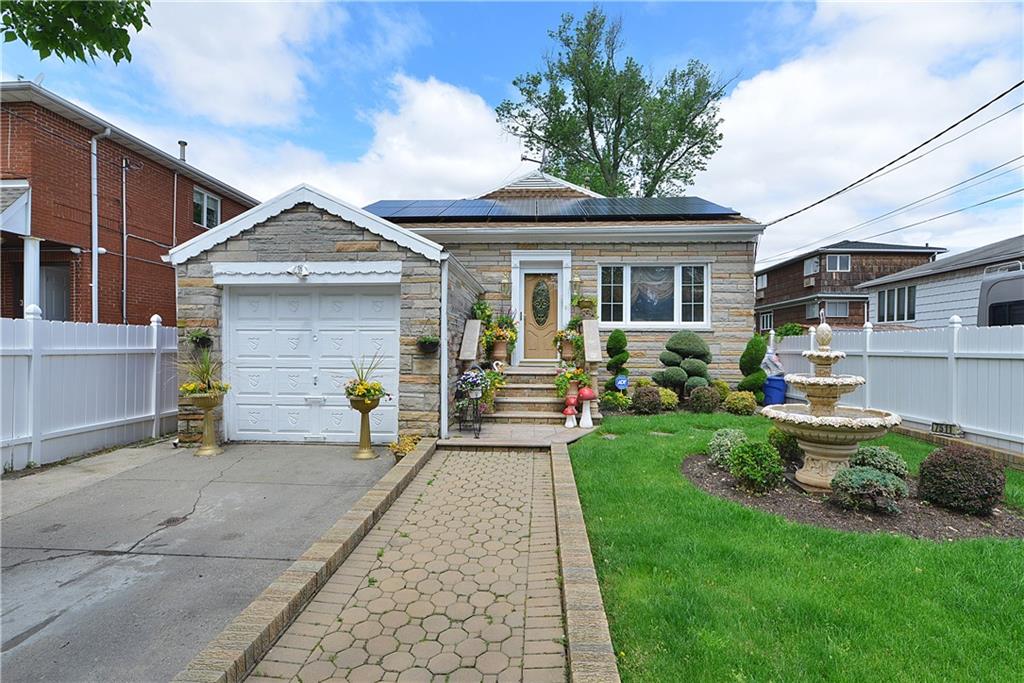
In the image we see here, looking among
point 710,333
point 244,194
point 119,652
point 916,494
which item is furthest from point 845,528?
point 244,194

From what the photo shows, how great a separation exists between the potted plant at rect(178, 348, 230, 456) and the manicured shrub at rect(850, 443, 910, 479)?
763 centimetres

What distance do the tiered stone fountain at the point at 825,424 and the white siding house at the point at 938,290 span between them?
421 inches

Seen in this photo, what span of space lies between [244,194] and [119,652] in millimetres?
16691

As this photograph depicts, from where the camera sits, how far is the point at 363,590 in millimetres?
3125

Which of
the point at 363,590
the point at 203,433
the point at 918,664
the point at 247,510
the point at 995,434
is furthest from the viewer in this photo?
the point at 203,433

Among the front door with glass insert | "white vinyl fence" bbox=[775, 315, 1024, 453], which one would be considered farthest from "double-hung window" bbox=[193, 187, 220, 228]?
"white vinyl fence" bbox=[775, 315, 1024, 453]

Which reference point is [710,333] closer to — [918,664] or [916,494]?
[916,494]

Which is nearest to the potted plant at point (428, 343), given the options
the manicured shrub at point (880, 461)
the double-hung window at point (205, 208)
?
the manicured shrub at point (880, 461)

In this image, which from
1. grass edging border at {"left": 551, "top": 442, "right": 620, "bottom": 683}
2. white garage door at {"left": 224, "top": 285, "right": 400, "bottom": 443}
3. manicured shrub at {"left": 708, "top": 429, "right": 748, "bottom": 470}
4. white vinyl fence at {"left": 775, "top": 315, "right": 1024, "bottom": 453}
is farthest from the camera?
white garage door at {"left": 224, "top": 285, "right": 400, "bottom": 443}

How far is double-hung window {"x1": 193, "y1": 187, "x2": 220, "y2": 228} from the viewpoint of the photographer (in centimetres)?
1442

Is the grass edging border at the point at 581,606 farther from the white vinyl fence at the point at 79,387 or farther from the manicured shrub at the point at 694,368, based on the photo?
the white vinyl fence at the point at 79,387

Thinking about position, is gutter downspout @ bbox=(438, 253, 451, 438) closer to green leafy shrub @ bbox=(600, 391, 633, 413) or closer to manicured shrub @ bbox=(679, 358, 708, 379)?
green leafy shrub @ bbox=(600, 391, 633, 413)

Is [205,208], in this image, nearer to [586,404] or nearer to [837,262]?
[586,404]

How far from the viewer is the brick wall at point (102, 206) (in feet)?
31.5
